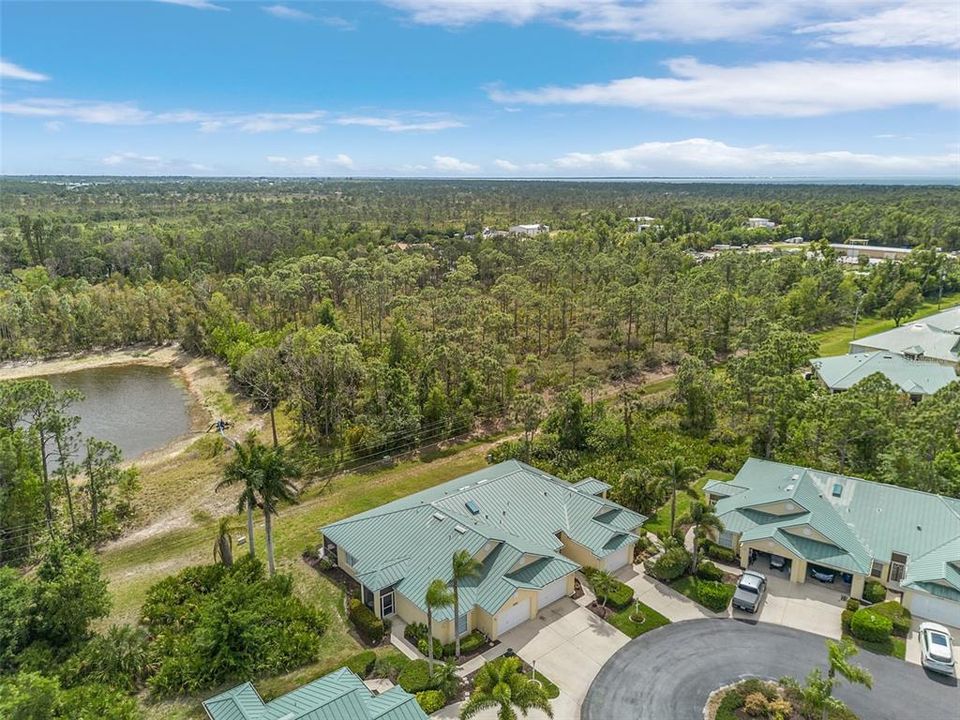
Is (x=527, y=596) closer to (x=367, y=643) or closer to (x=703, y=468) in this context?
(x=367, y=643)

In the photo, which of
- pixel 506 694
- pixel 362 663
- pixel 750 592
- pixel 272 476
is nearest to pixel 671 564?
pixel 750 592

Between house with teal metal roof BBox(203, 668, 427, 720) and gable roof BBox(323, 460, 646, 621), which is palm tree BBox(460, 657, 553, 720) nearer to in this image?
house with teal metal roof BBox(203, 668, 427, 720)

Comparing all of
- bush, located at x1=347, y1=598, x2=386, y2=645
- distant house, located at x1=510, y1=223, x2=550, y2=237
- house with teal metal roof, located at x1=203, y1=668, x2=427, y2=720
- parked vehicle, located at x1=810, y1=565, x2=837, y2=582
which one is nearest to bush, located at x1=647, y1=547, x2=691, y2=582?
parked vehicle, located at x1=810, y1=565, x2=837, y2=582

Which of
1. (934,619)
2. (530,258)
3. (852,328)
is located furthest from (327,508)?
(852,328)

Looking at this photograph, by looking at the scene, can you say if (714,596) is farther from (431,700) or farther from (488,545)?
(431,700)

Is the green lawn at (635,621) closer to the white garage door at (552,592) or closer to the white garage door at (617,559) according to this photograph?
the white garage door at (552,592)

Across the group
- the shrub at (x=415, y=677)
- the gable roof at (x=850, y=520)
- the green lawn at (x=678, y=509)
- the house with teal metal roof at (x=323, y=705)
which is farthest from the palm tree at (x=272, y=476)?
the gable roof at (x=850, y=520)
